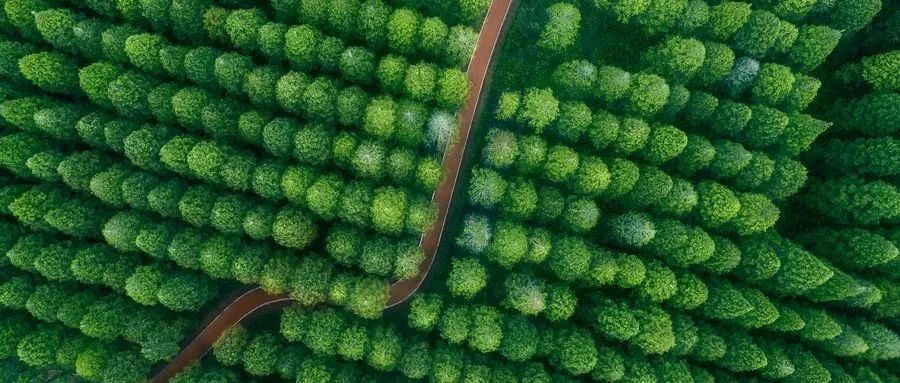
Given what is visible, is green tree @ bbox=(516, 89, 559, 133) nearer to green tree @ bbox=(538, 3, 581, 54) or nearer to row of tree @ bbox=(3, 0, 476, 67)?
green tree @ bbox=(538, 3, 581, 54)

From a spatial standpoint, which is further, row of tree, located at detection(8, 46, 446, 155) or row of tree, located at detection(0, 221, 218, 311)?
row of tree, located at detection(0, 221, 218, 311)

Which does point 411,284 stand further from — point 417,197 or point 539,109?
point 539,109

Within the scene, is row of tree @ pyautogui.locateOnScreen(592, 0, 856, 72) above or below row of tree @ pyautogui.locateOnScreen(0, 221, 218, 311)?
above

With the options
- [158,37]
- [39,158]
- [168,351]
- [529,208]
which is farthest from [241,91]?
[529,208]

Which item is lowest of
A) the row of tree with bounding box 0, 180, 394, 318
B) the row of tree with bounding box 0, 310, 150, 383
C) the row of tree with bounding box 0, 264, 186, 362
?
the row of tree with bounding box 0, 310, 150, 383

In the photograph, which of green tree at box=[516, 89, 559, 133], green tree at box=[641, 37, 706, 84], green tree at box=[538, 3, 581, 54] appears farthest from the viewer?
green tree at box=[538, 3, 581, 54]

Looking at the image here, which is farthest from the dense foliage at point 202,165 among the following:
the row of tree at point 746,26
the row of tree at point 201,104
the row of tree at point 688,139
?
the row of tree at point 746,26

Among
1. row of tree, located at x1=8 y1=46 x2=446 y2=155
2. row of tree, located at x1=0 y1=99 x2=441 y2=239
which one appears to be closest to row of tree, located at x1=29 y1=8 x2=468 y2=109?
row of tree, located at x1=8 y1=46 x2=446 y2=155

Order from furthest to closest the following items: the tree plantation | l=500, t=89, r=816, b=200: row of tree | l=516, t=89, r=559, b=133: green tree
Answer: l=500, t=89, r=816, b=200: row of tree
l=516, t=89, r=559, b=133: green tree
the tree plantation
